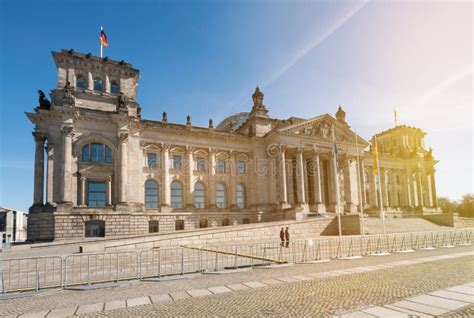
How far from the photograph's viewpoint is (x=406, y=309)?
818 cm

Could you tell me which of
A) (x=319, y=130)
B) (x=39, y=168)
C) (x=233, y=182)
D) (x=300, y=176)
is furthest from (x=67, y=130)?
(x=319, y=130)

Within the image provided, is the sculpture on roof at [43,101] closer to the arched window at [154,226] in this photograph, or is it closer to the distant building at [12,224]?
the arched window at [154,226]

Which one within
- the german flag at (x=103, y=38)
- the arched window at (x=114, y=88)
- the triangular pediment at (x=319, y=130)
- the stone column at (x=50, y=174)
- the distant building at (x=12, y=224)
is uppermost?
the german flag at (x=103, y=38)

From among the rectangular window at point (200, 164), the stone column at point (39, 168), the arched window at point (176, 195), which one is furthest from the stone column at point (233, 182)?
the stone column at point (39, 168)

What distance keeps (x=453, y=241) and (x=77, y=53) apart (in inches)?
1781

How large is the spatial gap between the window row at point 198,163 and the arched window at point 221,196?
7.84 ft

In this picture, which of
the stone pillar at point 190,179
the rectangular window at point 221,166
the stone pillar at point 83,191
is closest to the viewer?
the stone pillar at point 83,191

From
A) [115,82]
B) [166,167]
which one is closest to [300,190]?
[166,167]

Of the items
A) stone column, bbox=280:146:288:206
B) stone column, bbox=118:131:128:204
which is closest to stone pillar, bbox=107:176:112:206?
stone column, bbox=118:131:128:204

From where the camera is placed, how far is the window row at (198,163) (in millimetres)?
42125

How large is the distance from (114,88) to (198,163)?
15153mm

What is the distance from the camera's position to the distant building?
226ft

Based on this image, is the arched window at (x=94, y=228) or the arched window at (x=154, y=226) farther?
the arched window at (x=154, y=226)

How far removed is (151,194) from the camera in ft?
136
